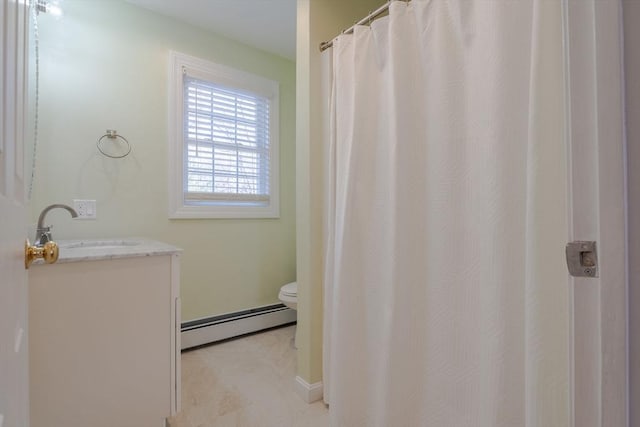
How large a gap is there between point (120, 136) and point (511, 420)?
2508 millimetres

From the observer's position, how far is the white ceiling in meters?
2.13

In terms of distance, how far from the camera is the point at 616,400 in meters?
0.43

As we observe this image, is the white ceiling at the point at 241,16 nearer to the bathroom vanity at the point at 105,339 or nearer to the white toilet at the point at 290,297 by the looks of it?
the bathroom vanity at the point at 105,339

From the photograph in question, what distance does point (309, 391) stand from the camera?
5.51 ft

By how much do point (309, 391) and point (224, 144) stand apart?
6.24 feet

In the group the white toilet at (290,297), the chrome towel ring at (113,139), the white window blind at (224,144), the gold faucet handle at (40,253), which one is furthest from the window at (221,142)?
the gold faucet handle at (40,253)

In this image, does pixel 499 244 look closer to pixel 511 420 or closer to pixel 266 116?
pixel 511 420

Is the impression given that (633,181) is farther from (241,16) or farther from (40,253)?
(241,16)

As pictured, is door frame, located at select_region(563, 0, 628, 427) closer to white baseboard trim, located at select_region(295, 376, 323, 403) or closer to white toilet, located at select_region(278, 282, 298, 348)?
white baseboard trim, located at select_region(295, 376, 323, 403)

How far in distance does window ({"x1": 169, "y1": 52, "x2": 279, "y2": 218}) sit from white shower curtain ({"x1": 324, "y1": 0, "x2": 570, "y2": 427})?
1316 millimetres

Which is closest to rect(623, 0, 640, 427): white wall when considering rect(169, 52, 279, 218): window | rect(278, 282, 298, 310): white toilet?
rect(278, 282, 298, 310): white toilet

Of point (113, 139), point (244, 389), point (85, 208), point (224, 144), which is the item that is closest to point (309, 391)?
point (244, 389)

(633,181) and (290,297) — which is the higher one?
(633,181)

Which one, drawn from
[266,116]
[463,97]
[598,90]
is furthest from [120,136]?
[598,90]
